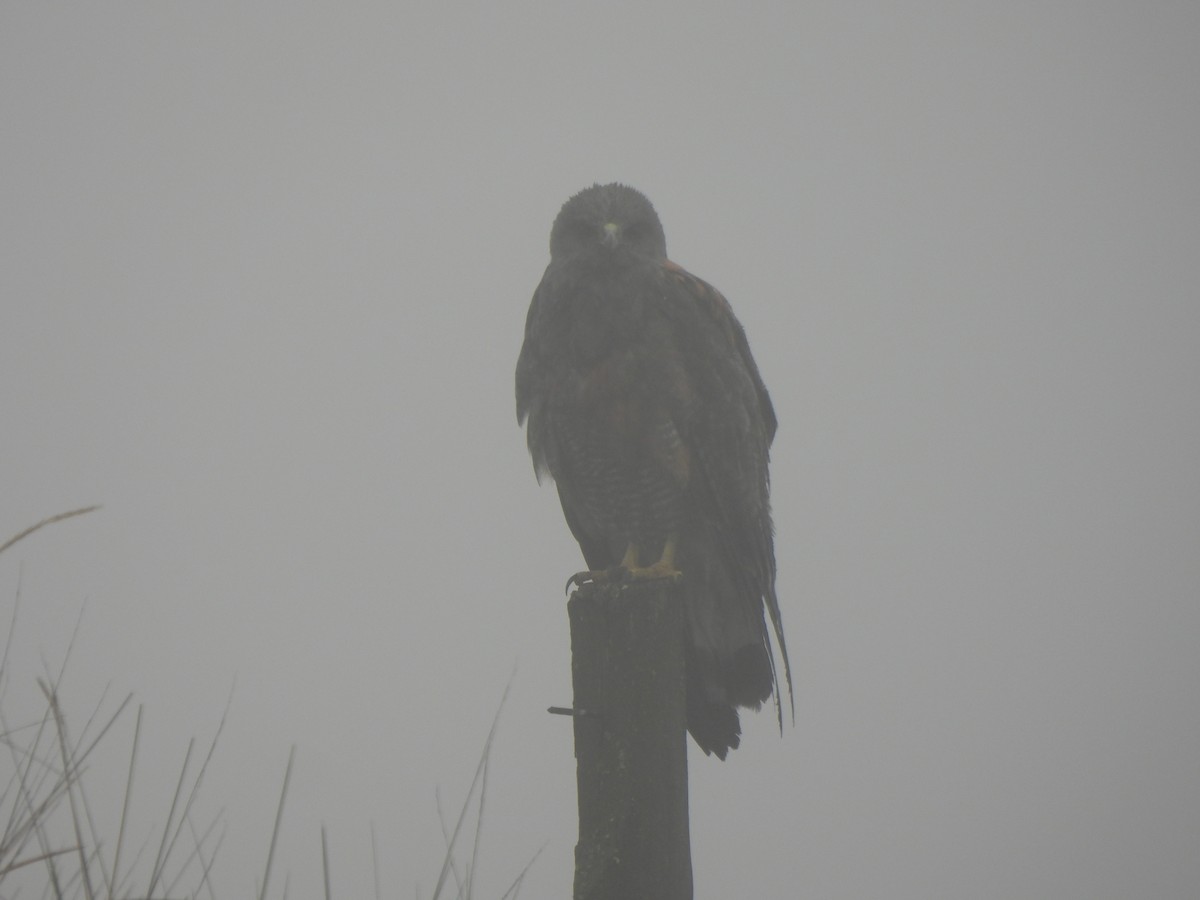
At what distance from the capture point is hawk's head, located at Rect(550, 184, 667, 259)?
4.86 m

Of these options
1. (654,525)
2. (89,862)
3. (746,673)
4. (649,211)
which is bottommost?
(89,862)

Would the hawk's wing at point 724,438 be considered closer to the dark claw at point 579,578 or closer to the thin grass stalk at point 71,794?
the dark claw at point 579,578

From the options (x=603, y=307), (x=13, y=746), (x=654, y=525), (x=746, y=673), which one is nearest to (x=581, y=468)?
(x=654, y=525)

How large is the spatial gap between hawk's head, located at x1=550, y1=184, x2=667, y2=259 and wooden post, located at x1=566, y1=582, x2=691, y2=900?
2596mm

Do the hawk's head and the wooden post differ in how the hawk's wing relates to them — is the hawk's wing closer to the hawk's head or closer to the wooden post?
the hawk's head

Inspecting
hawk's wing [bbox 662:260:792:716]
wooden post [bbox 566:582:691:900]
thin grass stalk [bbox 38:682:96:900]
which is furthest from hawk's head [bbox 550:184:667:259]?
thin grass stalk [bbox 38:682:96:900]

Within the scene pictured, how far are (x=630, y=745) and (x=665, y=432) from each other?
2167 mm

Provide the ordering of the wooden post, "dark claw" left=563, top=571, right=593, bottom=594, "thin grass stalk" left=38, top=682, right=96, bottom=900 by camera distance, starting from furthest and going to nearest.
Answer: "dark claw" left=563, top=571, right=593, bottom=594
the wooden post
"thin grass stalk" left=38, top=682, right=96, bottom=900

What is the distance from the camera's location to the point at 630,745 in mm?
2361

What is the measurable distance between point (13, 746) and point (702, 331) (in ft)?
11.2

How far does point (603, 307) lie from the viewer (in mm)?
4520

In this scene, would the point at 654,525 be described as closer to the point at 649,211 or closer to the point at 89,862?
the point at 649,211

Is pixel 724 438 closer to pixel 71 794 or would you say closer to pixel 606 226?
pixel 606 226

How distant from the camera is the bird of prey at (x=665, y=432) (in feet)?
14.4
